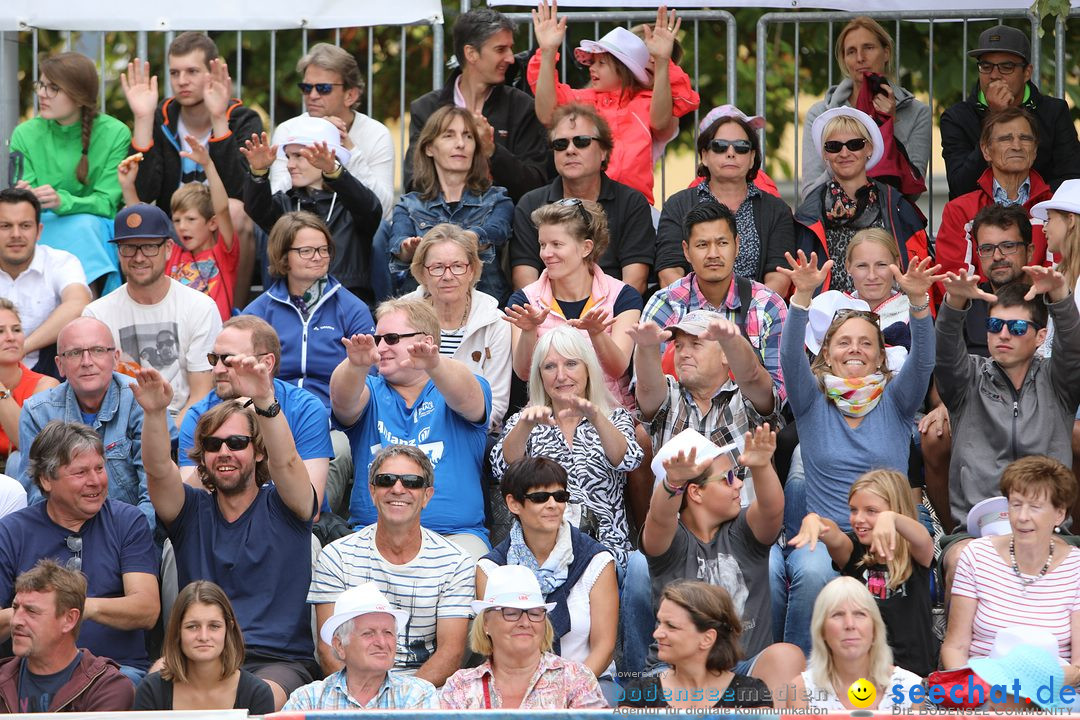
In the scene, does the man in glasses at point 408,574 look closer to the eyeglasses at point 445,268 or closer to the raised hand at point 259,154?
the eyeglasses at point 445,268

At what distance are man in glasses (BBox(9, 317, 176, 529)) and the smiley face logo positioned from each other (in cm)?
324

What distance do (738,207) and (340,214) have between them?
7.11 ft

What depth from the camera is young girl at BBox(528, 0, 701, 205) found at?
9.34 meters

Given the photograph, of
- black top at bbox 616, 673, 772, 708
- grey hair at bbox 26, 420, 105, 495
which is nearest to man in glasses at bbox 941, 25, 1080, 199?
black top at bbox 616, 673, 772, 708

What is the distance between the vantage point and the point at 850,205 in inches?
352

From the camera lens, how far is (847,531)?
23.5 feet

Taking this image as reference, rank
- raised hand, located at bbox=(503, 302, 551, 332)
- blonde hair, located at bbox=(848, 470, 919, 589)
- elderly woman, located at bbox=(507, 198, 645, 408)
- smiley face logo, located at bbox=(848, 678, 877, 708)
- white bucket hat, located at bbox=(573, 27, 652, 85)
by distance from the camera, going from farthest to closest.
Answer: white bucket hat, located at bbox=(573, 27, 652, 85) → elderly woman, located at bbox=(507, 198, 645, 408) → raised hand, located at bbox=(503, 302, 551, 332) → blonde hair, located at bbox=(848, 470, 919, 589) → smiley face logo, located at bbox=(848, 678, 877, 708)

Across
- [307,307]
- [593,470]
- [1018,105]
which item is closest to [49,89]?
[307,307]

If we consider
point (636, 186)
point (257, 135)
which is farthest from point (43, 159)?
point (636, 186)

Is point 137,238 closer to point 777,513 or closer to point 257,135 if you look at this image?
point 257,135

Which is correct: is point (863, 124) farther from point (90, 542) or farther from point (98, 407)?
point (90, 542)

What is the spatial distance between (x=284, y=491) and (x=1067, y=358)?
138 inches

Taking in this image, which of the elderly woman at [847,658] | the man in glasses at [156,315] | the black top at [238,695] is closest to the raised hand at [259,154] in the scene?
the man in glasses at [156,315]

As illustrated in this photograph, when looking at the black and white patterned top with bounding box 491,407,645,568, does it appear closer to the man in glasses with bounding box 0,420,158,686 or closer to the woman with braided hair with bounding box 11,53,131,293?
the man in glasses with bounding box 0,420,158,686
